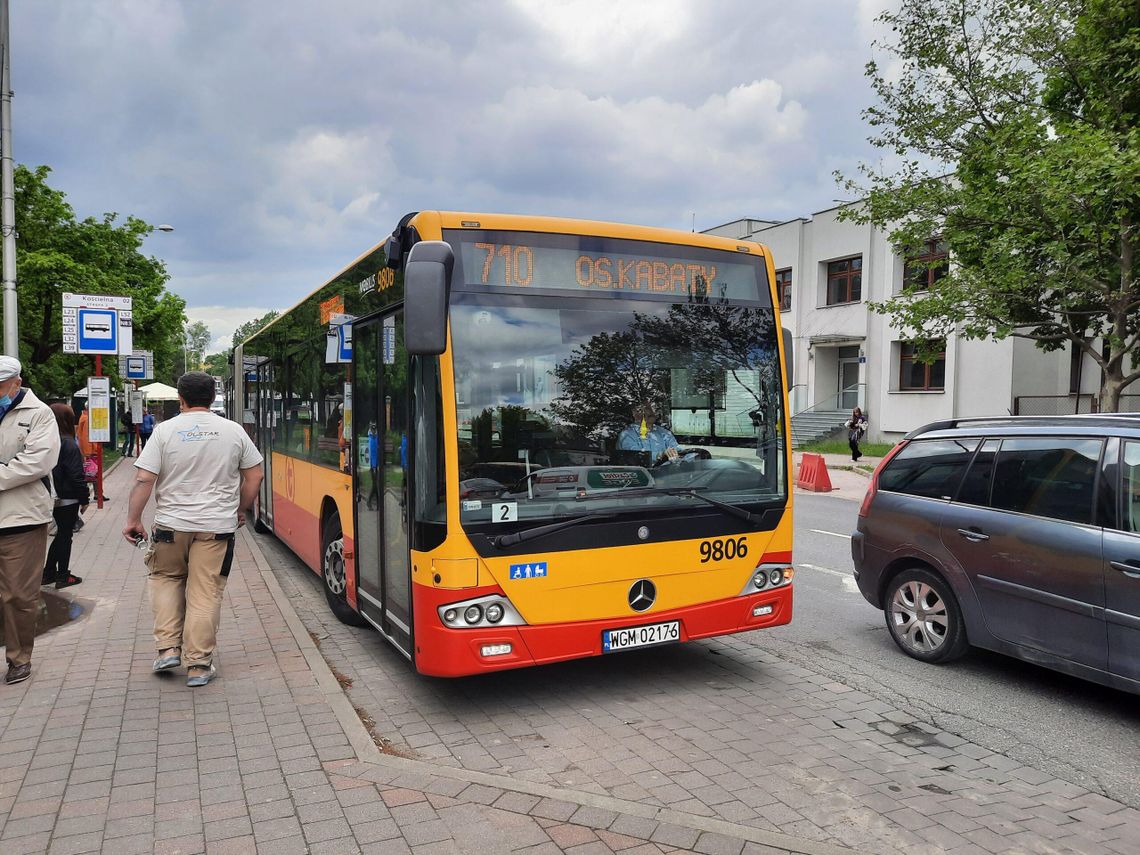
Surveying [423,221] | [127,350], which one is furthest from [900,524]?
[127,350]

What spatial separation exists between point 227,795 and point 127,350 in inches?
439

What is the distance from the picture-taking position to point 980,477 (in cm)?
567

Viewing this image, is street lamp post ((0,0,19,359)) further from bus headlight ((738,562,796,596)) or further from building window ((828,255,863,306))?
building window ((828,255,863,306))

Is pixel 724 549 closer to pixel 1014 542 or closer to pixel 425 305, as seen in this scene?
pixel 1014 542

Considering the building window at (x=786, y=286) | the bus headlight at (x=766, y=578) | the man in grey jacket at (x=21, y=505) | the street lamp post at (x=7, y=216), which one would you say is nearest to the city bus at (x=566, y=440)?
the bus headlight at (x=766, y=578)

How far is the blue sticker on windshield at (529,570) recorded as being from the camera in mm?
4629

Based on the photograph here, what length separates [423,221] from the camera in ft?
15.5

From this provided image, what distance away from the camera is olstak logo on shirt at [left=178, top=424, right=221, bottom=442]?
5.26 metres

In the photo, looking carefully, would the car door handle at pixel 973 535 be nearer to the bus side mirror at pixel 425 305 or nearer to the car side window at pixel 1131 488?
the car side window at pixel 1131 488

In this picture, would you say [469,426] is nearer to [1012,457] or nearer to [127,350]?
[1012,457]

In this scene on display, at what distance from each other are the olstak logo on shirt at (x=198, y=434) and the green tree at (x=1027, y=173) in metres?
13.8

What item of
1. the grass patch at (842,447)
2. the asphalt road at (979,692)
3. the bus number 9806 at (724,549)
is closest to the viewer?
the asphalt road at (979,692)

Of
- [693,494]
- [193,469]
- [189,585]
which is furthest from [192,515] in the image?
[693,494]

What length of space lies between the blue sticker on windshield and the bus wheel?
103 inches
